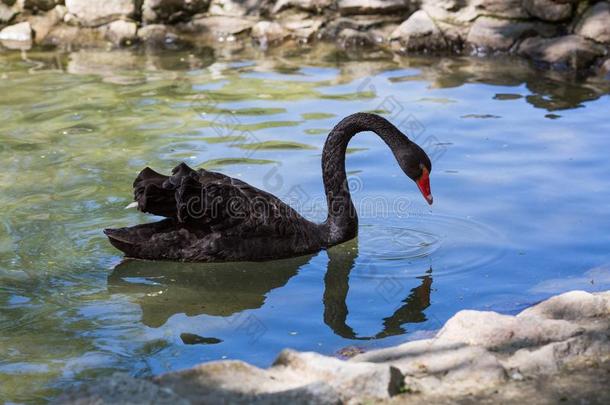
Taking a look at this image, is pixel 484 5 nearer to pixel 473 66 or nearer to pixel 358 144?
pixel 473 66

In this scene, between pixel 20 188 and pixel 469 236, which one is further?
pixel 20 188

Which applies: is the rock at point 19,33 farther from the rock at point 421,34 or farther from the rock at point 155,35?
the rock at point 421,34

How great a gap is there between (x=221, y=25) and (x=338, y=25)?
1397 mm

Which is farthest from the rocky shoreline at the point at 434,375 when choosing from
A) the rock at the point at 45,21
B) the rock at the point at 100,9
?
the rock at the point at 45,21

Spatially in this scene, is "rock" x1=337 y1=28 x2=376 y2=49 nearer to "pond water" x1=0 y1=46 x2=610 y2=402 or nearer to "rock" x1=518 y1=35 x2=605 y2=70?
"pond water" x1=0 y1=46 x2=610 y2=402

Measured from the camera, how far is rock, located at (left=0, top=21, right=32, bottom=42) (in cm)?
1176

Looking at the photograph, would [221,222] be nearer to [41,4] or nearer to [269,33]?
[269,33]

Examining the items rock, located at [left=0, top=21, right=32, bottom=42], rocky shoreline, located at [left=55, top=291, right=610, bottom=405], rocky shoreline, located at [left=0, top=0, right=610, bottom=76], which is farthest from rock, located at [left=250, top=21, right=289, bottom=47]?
rocky shoreline, located at [left=55, top=291, right=610, bottom=405]

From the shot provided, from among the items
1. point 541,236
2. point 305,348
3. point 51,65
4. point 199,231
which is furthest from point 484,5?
point 305,348

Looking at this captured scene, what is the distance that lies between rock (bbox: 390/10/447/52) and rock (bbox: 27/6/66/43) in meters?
4.04

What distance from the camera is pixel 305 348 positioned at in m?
4.43

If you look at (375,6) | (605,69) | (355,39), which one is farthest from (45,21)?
(605,69)

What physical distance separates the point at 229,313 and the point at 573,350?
1.83m

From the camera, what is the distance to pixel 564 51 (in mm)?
9938
